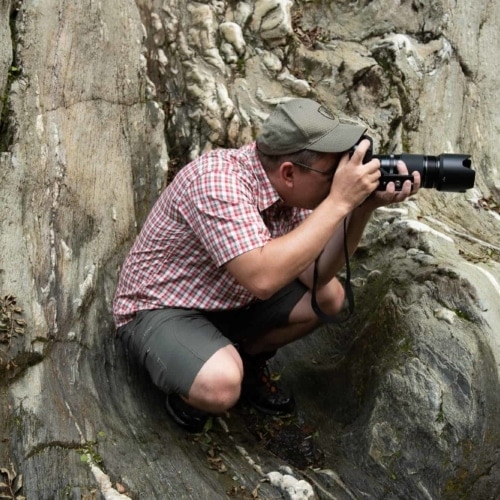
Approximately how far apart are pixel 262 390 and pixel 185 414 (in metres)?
0.69

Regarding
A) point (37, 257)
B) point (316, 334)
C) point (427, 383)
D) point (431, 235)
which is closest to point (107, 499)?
point (37, 257)

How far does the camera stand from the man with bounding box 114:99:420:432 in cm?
342

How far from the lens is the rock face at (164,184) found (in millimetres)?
3703

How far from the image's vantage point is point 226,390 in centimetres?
363

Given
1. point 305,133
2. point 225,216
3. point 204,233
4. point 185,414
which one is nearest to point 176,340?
point 185,414

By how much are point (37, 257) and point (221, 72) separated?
2.23 m

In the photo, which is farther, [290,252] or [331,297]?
[331,297]

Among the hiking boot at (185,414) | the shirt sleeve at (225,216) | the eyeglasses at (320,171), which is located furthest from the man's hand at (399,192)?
the hiking boot at (185,414)

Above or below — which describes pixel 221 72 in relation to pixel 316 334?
above

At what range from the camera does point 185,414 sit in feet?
13.0

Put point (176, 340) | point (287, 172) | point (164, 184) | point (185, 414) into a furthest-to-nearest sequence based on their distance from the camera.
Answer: point (164, 184), point (185, 414), point (176, 340), point (287, 172)

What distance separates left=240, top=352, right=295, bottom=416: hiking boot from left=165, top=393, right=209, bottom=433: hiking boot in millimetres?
550

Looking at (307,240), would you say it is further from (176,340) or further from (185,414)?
(185,414)

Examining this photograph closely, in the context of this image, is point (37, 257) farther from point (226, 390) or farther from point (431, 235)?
point (431, 235)
